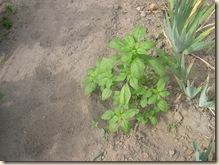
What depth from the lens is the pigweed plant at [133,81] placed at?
197cm

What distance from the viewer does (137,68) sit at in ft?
6.23

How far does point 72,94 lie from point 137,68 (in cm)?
77

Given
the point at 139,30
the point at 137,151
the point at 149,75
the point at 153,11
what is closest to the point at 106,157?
the point at 137,151

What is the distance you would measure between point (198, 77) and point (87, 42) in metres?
1.09

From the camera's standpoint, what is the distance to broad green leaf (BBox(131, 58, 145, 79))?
1896 millimetres

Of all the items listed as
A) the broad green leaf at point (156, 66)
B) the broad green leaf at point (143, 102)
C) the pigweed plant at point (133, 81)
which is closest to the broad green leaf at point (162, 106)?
the pigweed plant at point (133, 81)

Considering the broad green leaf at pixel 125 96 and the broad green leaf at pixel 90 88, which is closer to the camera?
the broad green leaf at pixel 125 96

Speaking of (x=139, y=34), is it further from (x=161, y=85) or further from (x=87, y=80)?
(x=87, y=80)

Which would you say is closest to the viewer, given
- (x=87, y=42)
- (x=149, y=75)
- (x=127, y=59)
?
(x=127, y=59)

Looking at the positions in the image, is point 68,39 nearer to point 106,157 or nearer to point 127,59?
point 127,59

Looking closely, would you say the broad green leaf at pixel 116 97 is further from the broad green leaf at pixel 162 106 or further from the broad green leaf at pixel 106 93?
the broad green leaf at pixel 162 106

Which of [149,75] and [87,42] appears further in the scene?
[87,42]

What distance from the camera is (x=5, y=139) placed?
90.9 inches

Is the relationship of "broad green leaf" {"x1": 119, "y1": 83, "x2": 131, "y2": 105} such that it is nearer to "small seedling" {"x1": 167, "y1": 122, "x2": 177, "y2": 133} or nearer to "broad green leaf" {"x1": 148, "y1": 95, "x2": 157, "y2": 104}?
"broad green leaf" {"x1": 148, "y1": 95, "x2": 157, "y2": 104}
